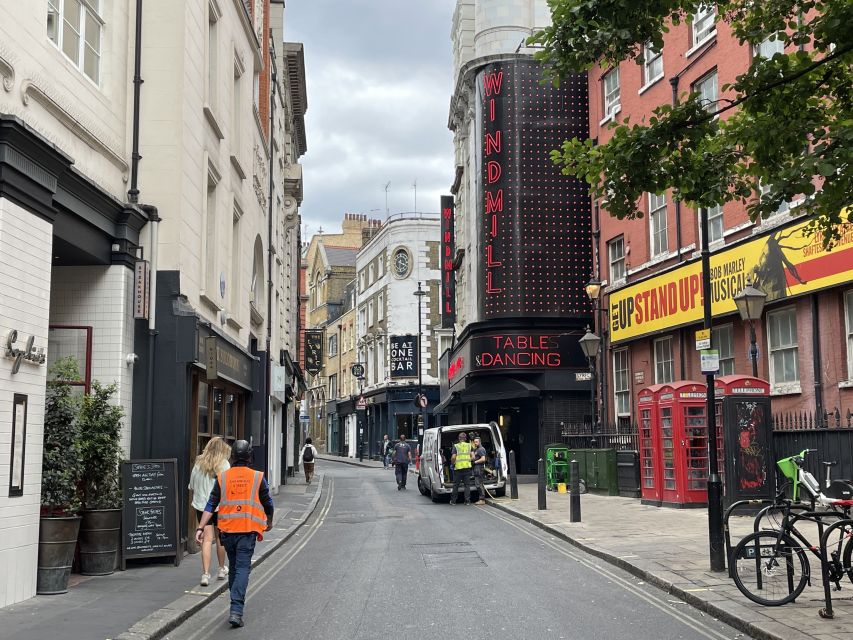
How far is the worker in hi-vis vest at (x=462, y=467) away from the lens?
22094mm

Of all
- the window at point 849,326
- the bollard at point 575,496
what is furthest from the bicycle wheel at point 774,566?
the window at point 849,326

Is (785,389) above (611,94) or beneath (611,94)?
beneath

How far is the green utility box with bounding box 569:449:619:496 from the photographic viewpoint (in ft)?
75.3

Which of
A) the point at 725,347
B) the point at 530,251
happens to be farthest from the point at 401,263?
the point at 725,347

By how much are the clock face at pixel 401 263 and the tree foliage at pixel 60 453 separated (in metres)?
49.8

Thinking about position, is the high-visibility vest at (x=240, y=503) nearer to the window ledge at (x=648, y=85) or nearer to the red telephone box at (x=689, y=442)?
the red telephone box at (x=689, y=442)

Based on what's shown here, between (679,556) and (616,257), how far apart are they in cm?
1685

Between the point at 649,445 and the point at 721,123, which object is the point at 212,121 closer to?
the point at 721,123

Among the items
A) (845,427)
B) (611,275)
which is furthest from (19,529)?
(611,275)

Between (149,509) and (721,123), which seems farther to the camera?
(149,509)

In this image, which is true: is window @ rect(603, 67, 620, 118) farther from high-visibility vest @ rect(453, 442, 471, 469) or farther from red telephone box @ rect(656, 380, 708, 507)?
red telephone box @ rect(656, 380, 708, 507)

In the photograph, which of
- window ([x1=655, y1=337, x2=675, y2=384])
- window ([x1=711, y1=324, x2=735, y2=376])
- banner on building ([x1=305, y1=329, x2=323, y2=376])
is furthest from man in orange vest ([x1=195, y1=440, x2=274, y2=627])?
banner on building ([x1=305, y1=329, x2=323, y2=376])

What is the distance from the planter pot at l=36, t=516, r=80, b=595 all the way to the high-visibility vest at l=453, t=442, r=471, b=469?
13013mm

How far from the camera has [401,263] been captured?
60406 mm
